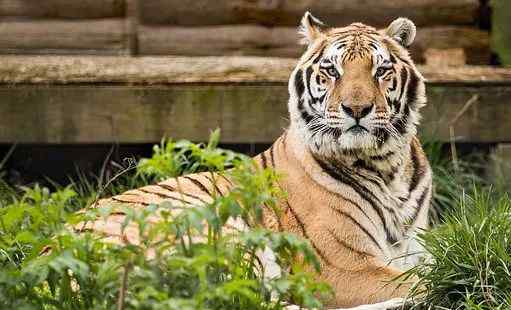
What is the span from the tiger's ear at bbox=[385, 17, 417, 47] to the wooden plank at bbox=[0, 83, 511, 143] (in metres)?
1.88

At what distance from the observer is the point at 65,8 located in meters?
8.15

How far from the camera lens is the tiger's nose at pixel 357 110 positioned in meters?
5.41

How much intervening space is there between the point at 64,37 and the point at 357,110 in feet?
10.8

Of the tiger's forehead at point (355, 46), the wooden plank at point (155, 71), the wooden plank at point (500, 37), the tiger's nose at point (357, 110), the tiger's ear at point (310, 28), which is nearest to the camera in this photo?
the tiger's nose at point (357, 110)

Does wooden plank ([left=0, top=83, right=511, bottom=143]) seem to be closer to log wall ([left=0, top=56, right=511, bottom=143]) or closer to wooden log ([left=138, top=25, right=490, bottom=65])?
log wall ([left=0, top=56, right=511, bottom=143])

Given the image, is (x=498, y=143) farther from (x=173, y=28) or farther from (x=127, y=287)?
(x=127, y=287)

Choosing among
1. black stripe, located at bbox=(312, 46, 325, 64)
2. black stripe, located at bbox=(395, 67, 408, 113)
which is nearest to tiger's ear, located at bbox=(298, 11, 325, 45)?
black stripe, located at bbox=(312, 46, 325, 64)

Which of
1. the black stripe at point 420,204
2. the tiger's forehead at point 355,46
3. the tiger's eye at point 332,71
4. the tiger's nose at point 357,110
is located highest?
the tiger's forehead at point 355,46

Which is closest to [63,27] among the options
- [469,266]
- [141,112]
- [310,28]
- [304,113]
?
[141,112]

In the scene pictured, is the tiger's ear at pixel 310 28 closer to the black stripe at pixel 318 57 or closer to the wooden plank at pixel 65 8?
the black stripe at pixel 318 57

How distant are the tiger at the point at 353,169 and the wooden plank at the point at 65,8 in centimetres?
259

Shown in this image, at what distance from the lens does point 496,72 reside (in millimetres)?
7930

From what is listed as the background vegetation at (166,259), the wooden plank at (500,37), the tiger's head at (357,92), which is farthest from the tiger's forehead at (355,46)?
the wooden plank at (500,37)

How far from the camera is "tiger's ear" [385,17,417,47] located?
577 centimetres
